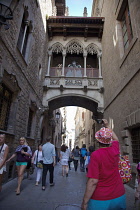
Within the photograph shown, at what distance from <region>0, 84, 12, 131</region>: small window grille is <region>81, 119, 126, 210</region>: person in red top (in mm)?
4535

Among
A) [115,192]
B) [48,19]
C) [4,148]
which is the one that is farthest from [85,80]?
[115,192]

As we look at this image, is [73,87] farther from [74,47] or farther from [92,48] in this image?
[92,48]

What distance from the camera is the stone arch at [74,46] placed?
12188 millimetres

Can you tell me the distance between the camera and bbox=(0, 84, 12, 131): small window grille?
204 inches

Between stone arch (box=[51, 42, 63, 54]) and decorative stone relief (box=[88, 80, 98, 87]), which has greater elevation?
stone arch (box=[51, 42, 63, 54])

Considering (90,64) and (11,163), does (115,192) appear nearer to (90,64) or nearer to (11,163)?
(11,163)

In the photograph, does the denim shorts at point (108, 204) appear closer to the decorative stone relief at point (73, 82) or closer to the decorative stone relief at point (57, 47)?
the decorative stone relief at point (73, 82)

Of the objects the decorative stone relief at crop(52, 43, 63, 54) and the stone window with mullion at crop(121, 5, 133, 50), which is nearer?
the stone window with mullion at crop(121, 5, 133, 50)

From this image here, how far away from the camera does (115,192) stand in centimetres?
151

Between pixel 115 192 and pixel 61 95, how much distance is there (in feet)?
31.8

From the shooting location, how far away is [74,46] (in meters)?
12.3

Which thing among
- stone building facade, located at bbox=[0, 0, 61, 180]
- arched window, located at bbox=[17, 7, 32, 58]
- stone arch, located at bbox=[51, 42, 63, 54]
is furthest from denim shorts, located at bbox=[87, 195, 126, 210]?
stone arch, located at bbox=[51, 42, 63, 54]

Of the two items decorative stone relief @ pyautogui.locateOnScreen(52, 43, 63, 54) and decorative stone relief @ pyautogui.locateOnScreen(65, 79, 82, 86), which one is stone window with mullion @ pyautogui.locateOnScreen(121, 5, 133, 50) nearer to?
decorative stone relief @ pyautogui.locateOnScreen(65, 79, 82, 86)

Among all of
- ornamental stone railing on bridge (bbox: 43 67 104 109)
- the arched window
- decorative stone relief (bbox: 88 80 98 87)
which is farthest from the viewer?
decorative stone relief (bbox: 88 80 98 87)
